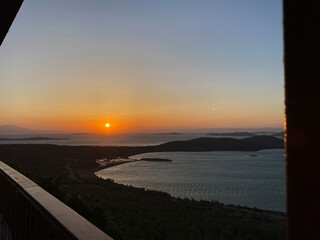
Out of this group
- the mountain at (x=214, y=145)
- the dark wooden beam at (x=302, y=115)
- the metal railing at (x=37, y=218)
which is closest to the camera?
the dark wooden beam at (x=302, y=115)

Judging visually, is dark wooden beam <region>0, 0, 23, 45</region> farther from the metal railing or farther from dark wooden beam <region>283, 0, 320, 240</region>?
dark wooden beam <region>283, 0, 320, 240</region>

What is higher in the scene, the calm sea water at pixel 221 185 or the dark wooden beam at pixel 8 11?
the dark wooden beam at pixel 8 11

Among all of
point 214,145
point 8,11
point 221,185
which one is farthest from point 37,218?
point 214,145

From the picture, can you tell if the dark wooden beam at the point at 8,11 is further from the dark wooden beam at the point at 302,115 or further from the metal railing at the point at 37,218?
the dark wooden beam at the point at 302,115

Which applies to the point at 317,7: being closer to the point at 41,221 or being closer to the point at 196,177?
the point at 41,221

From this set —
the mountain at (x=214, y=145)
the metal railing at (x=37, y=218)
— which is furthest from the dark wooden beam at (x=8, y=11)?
the mountain at (x=214, y=145)

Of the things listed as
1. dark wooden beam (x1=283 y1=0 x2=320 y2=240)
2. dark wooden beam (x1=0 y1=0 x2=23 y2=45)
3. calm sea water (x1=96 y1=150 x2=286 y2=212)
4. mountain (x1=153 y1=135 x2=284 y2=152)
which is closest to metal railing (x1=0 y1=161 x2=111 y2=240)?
dark wooden beam (x1=283 y1=0 x2=320 y2=240)
